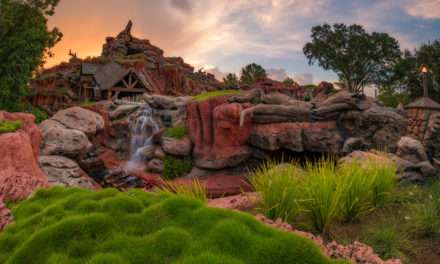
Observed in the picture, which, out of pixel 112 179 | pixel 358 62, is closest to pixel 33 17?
pixel 112 179

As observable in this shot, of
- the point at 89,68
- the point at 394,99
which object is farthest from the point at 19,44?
the point at 394,99

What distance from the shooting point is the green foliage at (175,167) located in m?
17.2

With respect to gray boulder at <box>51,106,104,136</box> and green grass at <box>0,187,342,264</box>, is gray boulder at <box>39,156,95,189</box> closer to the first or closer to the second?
gray boulder at <box>51,106,104,136</box>

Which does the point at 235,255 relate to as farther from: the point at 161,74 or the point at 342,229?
the point at 161,74

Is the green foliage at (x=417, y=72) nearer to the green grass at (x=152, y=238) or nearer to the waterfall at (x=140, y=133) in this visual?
the waterfall at (x=140, y=133)

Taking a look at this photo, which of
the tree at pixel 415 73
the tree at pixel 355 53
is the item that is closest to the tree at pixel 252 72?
the tree at pixel 355 53

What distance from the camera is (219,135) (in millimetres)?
16641

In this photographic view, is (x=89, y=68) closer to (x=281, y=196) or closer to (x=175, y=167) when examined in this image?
(x=175, y=167)

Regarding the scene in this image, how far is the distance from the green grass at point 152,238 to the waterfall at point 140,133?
15.3m

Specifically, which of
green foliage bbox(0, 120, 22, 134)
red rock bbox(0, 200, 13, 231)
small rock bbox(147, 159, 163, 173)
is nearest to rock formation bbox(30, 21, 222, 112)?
small rock bbox(147, 159, 163, 173)

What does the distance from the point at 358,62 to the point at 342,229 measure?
42.0 metres

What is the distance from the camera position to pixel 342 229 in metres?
5.61

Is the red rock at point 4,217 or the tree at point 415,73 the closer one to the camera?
the red rock at point 4,217

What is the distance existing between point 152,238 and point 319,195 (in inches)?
118
